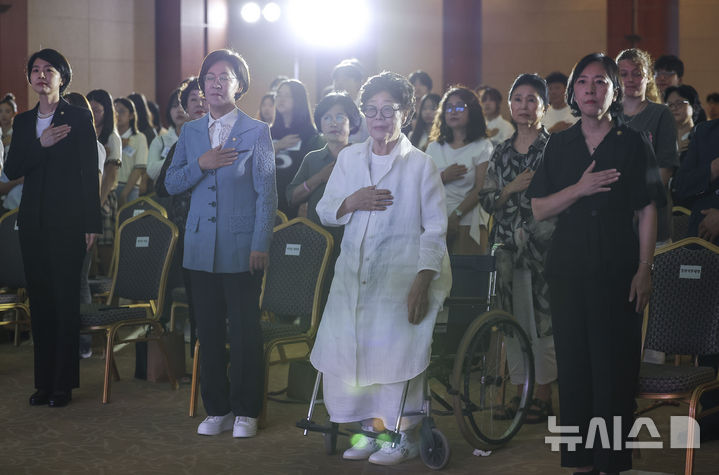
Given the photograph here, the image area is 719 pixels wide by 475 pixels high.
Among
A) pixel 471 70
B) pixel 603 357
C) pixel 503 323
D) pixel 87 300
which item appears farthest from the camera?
pixel 471 70

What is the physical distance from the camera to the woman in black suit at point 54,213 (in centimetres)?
455

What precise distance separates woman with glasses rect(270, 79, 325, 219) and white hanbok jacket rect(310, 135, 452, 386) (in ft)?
7.12

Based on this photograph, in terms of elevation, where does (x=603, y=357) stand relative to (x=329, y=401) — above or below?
above

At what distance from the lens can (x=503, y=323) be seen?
3807 mm

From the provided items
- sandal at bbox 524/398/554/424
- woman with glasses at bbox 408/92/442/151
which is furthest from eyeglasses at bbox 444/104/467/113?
sandal at bbox 524/398/554/424

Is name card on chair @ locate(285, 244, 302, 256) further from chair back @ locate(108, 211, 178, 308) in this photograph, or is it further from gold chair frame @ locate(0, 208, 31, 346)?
gold chair frame @ locate(0, 208, 31, 346)

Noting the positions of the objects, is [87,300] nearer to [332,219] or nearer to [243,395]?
[243,395]

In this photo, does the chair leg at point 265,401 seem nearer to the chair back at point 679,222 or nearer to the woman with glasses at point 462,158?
the woman with glasses at point 462,158

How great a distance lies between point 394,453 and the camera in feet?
11.9

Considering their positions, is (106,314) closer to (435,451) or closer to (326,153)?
(326,153)

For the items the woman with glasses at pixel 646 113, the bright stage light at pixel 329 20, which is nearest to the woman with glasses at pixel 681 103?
the woman with glasses at pixel 646 113

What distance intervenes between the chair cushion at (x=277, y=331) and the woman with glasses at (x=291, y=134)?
1444mm

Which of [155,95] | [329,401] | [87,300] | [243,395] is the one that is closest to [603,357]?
[329,401]

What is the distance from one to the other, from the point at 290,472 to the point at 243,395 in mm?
625
